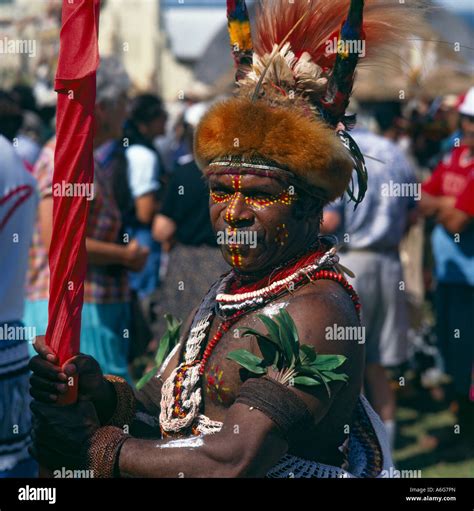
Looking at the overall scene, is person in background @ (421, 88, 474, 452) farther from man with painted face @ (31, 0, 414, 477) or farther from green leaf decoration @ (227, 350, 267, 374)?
green leaf decoration @ (227, 350, 267, 374)

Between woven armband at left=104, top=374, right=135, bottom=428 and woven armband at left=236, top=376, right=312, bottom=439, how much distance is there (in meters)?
0.48

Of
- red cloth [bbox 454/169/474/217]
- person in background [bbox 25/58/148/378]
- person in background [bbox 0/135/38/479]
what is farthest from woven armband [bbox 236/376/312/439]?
red cloth [bbox 454/169/474/217]

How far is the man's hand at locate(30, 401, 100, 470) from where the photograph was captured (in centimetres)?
238

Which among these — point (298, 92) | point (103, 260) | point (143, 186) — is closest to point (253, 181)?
point (298, 92)

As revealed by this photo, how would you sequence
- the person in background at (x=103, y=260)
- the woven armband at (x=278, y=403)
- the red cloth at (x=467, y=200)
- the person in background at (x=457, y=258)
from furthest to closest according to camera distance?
the person in background at (x=457, y=258), the red cloth at (x=467, y=200), the person in background at (x=103, y=260), the woven armband at (x=278, y=403)

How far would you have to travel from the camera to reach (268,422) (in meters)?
2.31

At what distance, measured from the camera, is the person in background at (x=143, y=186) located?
5.66m

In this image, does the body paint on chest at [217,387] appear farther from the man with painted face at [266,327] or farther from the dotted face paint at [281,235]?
the dotted face paint at [281,235]

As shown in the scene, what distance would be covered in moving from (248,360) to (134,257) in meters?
2.40

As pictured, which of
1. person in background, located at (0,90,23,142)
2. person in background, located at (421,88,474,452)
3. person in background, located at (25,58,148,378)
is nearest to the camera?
person in background, located at (25,58,148,378)

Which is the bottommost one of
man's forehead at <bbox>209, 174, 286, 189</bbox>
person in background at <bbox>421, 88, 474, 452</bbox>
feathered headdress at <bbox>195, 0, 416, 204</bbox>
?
person in background at <bbox>421, 88, 474, 452</bbox>

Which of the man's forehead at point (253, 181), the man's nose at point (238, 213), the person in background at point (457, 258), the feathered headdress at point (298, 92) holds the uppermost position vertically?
the feathered headdress at point (298, 92)

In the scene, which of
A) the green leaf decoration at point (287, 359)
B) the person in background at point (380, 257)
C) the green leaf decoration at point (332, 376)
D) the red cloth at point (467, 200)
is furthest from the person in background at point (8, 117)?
the green leaf decoration at point (332, 376)

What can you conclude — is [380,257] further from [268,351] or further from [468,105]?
[268,351]
